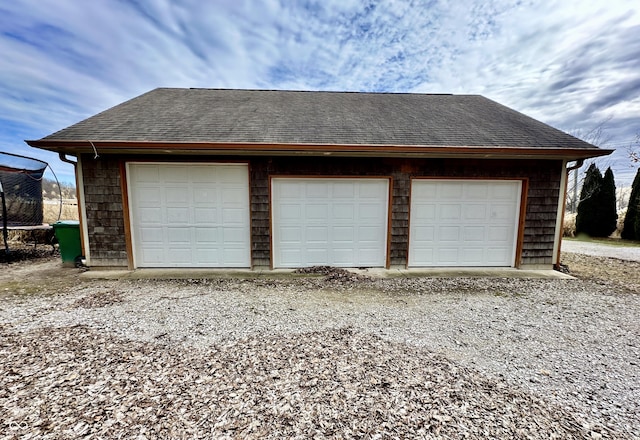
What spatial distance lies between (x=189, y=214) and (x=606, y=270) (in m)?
8.94

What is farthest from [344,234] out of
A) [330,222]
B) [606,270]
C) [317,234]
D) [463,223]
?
[606,270]

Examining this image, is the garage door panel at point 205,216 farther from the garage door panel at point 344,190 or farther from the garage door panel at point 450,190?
the garage door panel at point 450,190

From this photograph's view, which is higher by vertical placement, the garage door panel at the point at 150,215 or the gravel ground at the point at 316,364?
the garage door panel at the point at 150,215

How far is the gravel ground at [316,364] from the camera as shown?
173 cm

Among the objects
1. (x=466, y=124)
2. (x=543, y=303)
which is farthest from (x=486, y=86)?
(x=543, y=303)

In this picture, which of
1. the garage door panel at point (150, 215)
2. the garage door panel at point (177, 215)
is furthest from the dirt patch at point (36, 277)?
the garage door panel at point (177, 215)

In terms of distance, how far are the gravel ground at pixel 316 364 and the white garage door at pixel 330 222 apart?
4.73ft

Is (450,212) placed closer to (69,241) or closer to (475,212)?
(475,212)

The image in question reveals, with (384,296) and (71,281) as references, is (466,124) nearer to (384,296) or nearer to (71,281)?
(384,296)

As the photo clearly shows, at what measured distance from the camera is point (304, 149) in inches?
188

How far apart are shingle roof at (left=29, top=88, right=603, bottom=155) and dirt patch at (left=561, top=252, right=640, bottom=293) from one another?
2.39 m

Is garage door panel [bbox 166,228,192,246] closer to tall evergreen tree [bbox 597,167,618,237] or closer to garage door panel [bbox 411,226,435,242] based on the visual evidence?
garage door panel [bbox 411,226,435,242]

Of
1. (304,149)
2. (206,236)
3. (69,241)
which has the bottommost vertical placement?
(69,241)

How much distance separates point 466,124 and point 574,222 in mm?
11598
